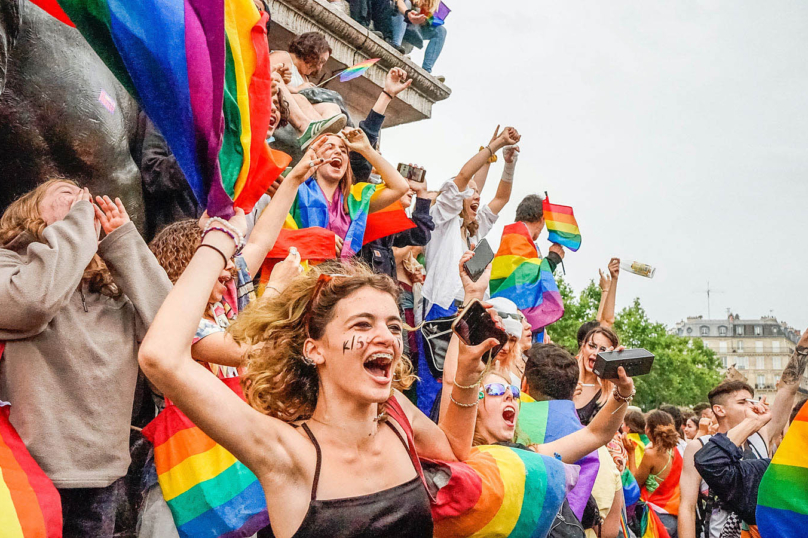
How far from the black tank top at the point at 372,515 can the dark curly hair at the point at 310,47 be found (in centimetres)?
401

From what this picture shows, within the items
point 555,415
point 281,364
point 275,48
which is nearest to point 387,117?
point 275,48

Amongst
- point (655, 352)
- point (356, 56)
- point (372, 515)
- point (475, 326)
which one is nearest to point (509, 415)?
point (475, 326)

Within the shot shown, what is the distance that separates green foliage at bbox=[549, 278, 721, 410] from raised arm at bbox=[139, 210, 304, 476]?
115 feet

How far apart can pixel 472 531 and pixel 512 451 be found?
18.8 inches

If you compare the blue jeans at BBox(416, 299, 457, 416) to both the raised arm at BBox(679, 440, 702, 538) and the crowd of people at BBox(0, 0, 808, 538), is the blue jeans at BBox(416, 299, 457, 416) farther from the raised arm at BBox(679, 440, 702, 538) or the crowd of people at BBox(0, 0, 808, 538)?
the raised arm at BBox(679, 440, 702, 538)

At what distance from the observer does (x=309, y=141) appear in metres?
5.06

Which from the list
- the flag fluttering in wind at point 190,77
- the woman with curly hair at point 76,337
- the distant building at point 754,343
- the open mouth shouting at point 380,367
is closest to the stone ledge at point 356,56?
the flag fluttering in wind at point 190,77

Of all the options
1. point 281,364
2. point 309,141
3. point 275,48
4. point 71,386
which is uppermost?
point 275,48

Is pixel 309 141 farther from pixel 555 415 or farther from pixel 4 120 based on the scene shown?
pixel 555 415

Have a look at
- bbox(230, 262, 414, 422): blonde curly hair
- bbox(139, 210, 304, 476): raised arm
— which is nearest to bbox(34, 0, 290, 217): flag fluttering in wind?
bbox(230, 262, 414, 422): blonde curly hair

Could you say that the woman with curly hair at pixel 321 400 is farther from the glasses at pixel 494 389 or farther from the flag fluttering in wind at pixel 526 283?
the flag fluttering in wind at pixel 526 283

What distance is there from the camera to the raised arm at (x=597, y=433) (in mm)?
3672

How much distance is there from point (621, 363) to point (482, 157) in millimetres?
2795

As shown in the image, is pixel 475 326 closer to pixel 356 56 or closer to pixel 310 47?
pixel 310 47
